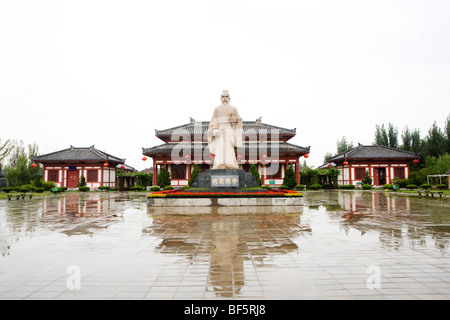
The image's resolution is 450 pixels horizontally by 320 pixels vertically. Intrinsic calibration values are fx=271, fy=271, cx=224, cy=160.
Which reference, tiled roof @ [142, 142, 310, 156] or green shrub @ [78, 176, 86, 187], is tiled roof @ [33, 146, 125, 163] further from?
tiled roof @ [142, 142, 310, 156]

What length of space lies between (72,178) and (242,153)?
22065mm

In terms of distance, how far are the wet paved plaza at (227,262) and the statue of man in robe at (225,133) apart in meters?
7.76

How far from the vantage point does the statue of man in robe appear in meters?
14.2

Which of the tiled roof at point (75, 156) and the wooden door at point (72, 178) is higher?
the tiled roof at point (75, 156)

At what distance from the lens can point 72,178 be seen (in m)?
34.8

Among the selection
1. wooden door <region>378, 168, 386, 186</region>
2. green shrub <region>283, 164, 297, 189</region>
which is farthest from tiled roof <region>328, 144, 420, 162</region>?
green shrub <region>283, 164, 297, 189</region>

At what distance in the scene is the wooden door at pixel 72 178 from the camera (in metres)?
34.6

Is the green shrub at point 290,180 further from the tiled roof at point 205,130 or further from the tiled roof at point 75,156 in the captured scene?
the tiled roof at point 75,156

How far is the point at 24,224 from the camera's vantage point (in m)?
7.84

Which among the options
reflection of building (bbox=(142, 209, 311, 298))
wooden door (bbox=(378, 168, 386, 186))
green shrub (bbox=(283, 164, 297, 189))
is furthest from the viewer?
wooden door (bbox=(378, 168, 386, 186))

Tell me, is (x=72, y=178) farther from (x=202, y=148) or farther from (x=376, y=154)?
(x=376, y=154)

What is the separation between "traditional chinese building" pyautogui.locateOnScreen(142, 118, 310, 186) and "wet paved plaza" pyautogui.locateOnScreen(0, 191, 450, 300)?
25.0m

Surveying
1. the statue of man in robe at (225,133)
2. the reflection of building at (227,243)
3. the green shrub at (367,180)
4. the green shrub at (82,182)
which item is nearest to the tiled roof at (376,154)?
the green shrub at (367,180)
